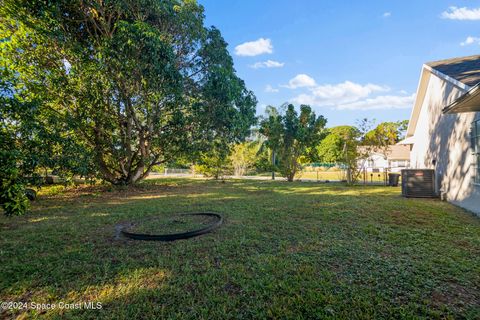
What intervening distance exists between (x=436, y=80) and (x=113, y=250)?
1074 centimetres

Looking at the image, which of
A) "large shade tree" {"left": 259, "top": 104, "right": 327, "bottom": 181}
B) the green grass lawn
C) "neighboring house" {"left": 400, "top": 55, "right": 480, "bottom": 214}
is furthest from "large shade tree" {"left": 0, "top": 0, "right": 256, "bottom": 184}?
"neighboring house" {"left": 400, "top": 55, "right": 480, "bottom": 214}

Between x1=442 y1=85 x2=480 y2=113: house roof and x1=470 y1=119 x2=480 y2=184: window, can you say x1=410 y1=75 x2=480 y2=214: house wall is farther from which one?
x1=442 y1=85 x2=480 y2=113: house roof

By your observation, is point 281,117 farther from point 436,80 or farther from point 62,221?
point 62,221

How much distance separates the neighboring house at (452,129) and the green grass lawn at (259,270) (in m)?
2.06

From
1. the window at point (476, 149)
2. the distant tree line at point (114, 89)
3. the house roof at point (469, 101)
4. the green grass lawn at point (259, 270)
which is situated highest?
the distant tree line at point (114, 89)

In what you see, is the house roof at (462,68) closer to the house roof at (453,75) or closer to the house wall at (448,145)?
the house roof at (453,75)

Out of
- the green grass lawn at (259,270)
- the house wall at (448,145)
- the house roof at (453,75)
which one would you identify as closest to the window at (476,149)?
the house wall at (448,145)

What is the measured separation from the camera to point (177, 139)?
32.6 ft

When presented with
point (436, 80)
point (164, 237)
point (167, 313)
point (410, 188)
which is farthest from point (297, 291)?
point (436, 80)

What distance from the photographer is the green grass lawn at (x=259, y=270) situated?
186 centimetres

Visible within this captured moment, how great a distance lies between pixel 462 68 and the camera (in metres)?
6.88

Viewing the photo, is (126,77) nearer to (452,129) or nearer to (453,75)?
(453,75)

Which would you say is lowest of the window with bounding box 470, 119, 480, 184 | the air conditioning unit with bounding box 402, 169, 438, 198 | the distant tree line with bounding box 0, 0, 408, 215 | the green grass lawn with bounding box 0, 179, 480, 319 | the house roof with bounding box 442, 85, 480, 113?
the green grass lawn with bounding box 0, 179, 480, 319

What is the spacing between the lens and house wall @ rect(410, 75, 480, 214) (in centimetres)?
577
